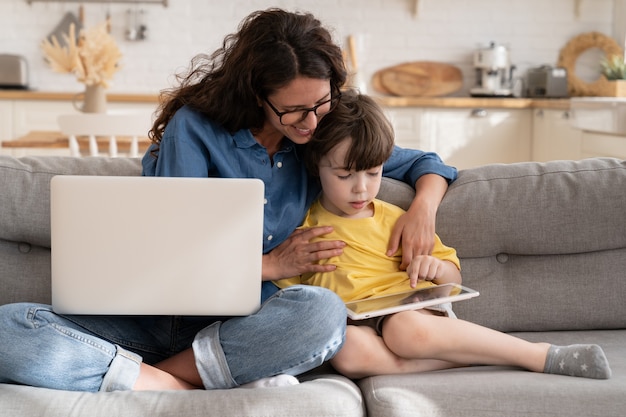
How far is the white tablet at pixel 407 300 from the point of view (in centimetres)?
157

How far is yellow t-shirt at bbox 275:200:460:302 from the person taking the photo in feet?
5.90

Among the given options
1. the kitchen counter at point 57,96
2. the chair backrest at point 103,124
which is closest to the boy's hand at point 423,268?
the chair backrest at point 103,124

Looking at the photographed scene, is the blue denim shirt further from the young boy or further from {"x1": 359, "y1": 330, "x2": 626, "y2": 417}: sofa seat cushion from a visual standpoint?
{"x1": 359, "y1": 330, "x2": 626, "y2": 417}: sofa seat cushion

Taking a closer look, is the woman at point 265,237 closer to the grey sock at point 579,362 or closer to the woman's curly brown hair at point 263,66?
the woman's curly brown hair at point 263,66

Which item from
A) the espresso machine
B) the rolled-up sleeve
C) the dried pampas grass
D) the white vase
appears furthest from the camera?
the espresso machine

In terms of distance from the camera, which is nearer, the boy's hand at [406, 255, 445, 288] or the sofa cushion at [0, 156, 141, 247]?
the boy's hand at [406, 255, 445, 288]

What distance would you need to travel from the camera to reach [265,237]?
72.5 inches

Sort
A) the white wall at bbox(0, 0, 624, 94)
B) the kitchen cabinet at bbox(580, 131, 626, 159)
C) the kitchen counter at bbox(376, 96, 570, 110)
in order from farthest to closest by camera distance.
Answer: the white wall at bbox(0, 0, 624, 94) < the kitchen counter at bbox(376, 96, 570, 110) < the kitchen cabinet at bbox(580, 131, 626, 159)

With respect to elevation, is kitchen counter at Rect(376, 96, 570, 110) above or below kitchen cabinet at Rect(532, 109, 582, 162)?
above

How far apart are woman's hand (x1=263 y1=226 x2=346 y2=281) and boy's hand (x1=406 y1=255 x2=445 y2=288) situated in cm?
16

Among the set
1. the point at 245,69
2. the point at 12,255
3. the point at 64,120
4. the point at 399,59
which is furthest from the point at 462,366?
the point at 399,59

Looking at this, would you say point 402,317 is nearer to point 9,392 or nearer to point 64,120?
point 9,392

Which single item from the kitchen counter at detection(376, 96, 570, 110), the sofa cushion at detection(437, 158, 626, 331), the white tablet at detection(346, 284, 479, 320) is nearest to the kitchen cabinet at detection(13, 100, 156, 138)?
the kitchen counter at detection(376, 96, 570, 110)

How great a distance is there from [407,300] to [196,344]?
0.42 m
